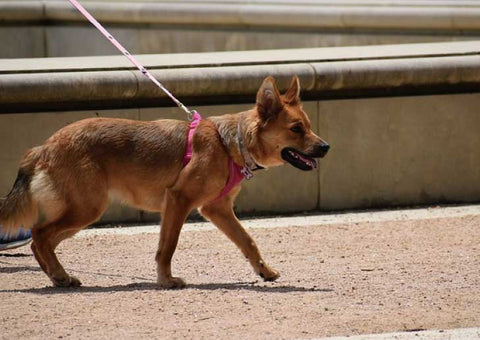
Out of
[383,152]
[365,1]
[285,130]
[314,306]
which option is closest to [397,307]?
[314,306]

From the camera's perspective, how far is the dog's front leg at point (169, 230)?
789 centimetres

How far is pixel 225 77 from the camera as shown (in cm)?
1030

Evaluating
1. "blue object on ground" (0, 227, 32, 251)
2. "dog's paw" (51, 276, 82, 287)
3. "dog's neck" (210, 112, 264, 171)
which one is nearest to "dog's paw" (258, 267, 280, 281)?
"dog's neck" (210, 112, 264, 171)

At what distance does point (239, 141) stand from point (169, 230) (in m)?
0.76

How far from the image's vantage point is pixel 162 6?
14445 mm

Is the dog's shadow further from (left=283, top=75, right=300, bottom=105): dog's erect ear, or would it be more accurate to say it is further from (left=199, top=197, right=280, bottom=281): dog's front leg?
(left=283, top=75, right=300, bottom=105): dog's erect ear

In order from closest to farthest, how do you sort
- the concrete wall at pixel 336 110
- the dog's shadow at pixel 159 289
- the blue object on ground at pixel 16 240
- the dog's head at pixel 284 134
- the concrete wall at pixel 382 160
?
the dog's shadow at pixel 159 289, the dog's head at pixel 284 134, the blue object on ground at pixel 16 240, the concrete wall at pixel 336 110, the concrete wall at pixel 382 160

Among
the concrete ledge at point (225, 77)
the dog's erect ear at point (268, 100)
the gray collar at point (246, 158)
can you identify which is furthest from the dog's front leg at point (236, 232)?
the concrete ledge at point (225, 77)

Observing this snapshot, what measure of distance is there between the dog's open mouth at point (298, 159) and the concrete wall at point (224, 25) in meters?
6.05

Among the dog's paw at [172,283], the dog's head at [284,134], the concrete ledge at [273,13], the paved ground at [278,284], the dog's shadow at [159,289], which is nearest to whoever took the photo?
the paved ground at [278,284]

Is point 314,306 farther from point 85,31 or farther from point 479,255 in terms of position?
point 85,31

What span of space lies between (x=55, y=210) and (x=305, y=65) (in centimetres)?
342

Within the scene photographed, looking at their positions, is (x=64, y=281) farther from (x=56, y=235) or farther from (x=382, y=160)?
(x=382, y=160)

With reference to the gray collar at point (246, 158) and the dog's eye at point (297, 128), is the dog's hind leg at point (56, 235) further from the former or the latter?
the dog's eye at point (297, 128)
